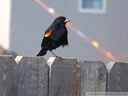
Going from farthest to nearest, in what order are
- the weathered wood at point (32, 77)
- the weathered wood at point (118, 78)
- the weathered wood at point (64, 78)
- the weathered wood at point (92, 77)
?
the weathered wood at point (118, 78) → the weathered wood at point (92, 77) → the weathered wood at point (64, 78) → the weathered wood at point (32, 77)

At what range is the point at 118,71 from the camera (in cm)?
416

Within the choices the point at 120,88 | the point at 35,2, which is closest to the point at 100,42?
the point at 35,2

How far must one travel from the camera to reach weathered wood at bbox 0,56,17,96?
11.6 ft

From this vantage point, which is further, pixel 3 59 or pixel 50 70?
pixel 50 70

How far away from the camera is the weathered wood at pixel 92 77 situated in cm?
→ 399

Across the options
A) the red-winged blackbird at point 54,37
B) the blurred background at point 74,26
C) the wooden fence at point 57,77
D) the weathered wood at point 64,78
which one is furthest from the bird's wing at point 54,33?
the blurred background at point 74,26

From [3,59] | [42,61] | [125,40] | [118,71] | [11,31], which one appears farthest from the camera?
[125,40]

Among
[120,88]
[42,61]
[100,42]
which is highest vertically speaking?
[42,61]

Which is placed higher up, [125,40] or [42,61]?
[42,61]

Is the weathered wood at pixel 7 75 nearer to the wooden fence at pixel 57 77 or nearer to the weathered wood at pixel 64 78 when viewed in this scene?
the wooden fence at pixel 57 77

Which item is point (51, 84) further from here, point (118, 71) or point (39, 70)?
point (118, 71)

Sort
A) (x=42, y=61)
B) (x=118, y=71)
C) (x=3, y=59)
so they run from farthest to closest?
(x=118, y=71), (x=42, y=61), (x=3, y=59)

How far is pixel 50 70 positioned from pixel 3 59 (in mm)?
464

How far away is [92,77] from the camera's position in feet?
13.3
